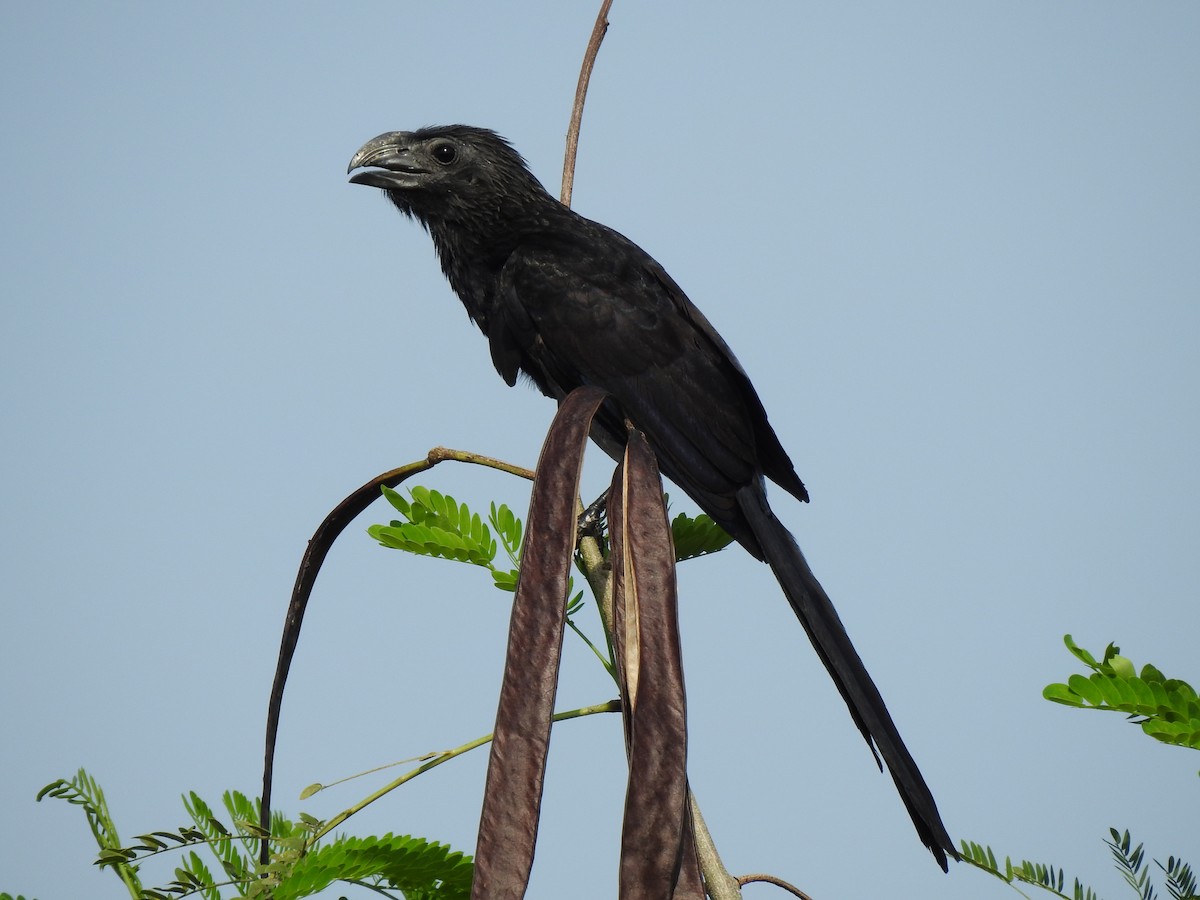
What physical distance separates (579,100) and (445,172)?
1.54 m

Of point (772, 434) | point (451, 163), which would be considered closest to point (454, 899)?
point (772, 434)

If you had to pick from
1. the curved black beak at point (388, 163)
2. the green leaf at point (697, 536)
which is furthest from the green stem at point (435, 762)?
the curved black beak at point (388, 163)

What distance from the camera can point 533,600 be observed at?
1.53 meters

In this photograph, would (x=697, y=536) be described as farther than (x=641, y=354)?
No

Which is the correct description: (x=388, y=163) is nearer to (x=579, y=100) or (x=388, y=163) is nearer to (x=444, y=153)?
(x=444, y=153)

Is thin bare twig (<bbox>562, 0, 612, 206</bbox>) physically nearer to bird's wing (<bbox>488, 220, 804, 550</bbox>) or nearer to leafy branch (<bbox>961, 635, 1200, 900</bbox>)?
bird's wing (<bbox>488, 220, 804, 550</bbox>)

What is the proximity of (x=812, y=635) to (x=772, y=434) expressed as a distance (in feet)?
4.11

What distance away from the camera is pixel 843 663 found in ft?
7.55

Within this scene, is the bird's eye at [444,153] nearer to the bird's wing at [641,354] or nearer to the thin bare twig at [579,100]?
the bird's wing at [641,354]

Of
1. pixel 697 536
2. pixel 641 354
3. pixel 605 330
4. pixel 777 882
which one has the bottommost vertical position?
pixel 777 882

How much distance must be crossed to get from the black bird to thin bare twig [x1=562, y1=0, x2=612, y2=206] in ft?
2.24

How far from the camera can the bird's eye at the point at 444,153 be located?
13.9 ft

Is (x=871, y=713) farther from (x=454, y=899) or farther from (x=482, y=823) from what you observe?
(x=482, y=823)

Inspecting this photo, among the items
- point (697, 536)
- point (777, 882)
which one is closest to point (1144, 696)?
point (777, 882)
